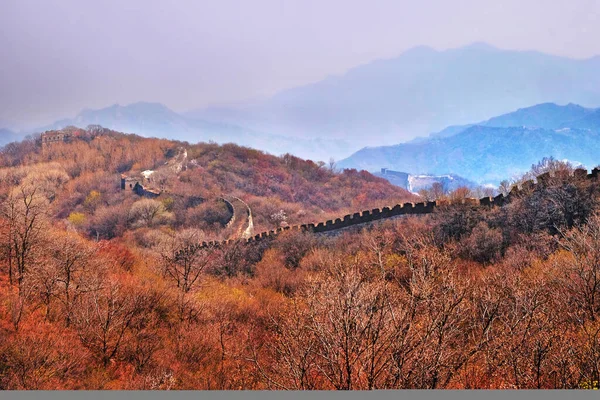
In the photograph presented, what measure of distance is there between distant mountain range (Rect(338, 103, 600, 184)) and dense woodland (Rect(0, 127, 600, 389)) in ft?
7.11

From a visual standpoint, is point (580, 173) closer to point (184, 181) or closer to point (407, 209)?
point (407, 209)

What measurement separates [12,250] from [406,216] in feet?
41.3

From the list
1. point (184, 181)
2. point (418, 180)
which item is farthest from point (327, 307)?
point (184, 181)

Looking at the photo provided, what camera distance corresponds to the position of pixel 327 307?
205 inches

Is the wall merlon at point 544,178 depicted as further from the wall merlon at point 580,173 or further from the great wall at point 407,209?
the wall merlon at point 580,173

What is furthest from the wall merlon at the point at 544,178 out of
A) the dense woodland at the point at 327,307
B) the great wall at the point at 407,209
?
the dense woodland at the point at 327,307

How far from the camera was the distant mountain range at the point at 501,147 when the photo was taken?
1559 centimetres

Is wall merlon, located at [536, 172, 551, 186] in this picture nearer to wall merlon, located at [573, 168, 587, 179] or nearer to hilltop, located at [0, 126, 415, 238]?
wall merlon, located at [573, 168, 587, 179]

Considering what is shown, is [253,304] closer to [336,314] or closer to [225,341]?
[225,341]

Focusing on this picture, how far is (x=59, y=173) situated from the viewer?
26.4 metres

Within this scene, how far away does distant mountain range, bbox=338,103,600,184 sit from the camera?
15.6 meters

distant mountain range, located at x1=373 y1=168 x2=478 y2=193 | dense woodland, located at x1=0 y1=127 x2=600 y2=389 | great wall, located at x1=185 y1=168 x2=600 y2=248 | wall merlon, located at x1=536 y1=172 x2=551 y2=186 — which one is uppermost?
distant mountain range, located at x1=373 y1=168 x2=478 y2=193

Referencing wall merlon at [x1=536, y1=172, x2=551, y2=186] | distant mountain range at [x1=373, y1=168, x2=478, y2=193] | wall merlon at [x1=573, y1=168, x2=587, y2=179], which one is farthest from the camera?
distant mountain range at [x1=373, y1=168, x2=478, y2=193]

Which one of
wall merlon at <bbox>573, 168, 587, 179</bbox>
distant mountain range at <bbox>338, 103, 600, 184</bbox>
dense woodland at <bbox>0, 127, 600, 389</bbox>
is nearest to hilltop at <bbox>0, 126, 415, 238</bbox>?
distant mountain range at <bbox>338, 103, 600, 184</bbox>
